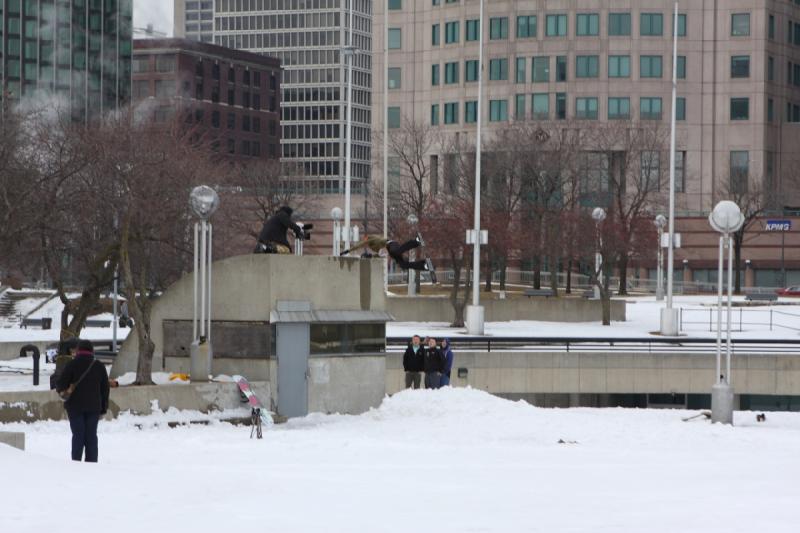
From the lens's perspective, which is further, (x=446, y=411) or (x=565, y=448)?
(x=446, y=411)

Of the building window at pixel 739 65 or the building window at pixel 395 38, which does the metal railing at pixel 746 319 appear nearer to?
the building window at pixel 739 65

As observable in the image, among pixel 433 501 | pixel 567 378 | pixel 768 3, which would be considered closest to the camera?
pixel 433 501

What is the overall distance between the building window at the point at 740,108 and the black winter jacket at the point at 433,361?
79542mm

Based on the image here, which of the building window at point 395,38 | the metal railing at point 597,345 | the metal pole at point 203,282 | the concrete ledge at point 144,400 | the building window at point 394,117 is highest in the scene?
the building window at point 395,38

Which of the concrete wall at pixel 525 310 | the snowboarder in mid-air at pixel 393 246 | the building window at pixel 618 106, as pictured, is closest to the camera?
the snowboarder in mid-air at pixel 393 246

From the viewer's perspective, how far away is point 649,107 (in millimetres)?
103688

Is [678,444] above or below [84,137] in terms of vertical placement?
below

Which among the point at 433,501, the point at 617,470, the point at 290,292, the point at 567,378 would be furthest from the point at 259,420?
the point at 567,378

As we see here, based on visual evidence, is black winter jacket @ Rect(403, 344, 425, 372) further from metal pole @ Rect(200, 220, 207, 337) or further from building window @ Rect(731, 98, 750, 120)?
building window @ Rect(731, 98, 750, 120)

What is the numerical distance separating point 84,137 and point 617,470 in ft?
108

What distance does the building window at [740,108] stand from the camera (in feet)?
343

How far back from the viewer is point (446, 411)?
26.5 meters

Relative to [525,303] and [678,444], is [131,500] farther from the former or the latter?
[525,303]

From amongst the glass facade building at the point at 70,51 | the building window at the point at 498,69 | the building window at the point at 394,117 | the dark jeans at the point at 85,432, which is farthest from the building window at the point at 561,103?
the dark jeans at the point at 85,432
